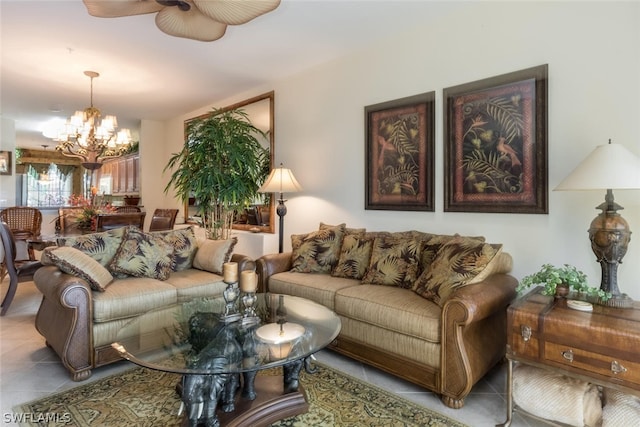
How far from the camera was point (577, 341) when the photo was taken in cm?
161

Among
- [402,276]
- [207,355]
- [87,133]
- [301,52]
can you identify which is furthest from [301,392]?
[87,133]

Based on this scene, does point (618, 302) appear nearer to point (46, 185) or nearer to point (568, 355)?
point (568, 355)

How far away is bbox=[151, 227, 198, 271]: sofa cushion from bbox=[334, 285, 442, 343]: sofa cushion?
1.57 m

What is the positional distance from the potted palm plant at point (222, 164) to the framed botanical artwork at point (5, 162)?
4.03 metres

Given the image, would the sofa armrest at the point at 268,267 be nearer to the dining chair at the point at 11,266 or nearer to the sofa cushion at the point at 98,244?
the sofa cushion at the point at 98,244

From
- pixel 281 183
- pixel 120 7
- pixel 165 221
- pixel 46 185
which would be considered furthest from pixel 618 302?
pixel 46 185

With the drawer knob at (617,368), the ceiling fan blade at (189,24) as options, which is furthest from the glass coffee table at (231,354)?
the ceiling fan blade at (189,24)

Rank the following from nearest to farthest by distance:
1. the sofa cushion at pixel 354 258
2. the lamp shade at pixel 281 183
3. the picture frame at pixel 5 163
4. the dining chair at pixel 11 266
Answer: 1. the sofa cushion at pixel 354 258
2. the dining chair at pixel 11 266
3. the lamp shade at pixel 281 183
4. the picture frame at pixel 5 163

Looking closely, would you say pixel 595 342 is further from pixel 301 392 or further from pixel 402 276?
pixel 301 392

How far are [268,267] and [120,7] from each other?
2.19 meters

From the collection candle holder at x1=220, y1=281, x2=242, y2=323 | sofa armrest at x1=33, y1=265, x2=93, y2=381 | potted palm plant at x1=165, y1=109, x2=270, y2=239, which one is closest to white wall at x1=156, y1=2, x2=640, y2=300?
potted palm plant at x1=165, y1=109, x2=270, y2=239

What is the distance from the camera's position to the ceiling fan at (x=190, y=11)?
→ 84.3 inches

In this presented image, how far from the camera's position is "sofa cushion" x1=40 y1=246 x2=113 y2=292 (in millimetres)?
2358

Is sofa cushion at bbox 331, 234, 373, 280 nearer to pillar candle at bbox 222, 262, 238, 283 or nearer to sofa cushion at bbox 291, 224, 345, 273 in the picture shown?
sofa cushion at bbox 291, 224, 345, 273
